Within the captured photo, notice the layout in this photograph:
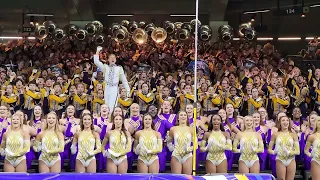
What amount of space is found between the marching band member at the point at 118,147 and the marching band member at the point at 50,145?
0.66 metres

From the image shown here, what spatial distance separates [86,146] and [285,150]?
9.33ft

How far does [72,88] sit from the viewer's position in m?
11.2

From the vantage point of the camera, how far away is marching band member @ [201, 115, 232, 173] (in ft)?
→ 25.8

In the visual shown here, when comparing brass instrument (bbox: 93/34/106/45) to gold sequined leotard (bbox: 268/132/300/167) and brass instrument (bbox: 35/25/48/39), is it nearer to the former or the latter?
brass instrument (bbox: 35/25/48/39)

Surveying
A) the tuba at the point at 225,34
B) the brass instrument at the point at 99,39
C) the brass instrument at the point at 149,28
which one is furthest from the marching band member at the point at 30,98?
the tuba at the point at 225,34

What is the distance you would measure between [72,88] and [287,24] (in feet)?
42.7

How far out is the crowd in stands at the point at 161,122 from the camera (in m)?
7.73

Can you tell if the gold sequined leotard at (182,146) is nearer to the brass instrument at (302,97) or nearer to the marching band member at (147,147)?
the marching band member at (147,147)

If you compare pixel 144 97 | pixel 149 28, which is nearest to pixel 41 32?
pixel 149 28

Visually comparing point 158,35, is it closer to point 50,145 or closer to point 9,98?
point 9,98

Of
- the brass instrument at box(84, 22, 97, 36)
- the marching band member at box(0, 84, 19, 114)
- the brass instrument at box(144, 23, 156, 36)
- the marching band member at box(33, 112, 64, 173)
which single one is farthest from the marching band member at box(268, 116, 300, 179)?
the brass instrument at box(84, 22, 97, 36)

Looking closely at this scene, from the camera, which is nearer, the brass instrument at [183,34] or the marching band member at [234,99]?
the marching band member at [234,99]

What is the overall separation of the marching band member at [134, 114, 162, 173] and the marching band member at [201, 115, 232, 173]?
0.71 metres

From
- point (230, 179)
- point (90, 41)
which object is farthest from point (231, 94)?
point (90, 41)
